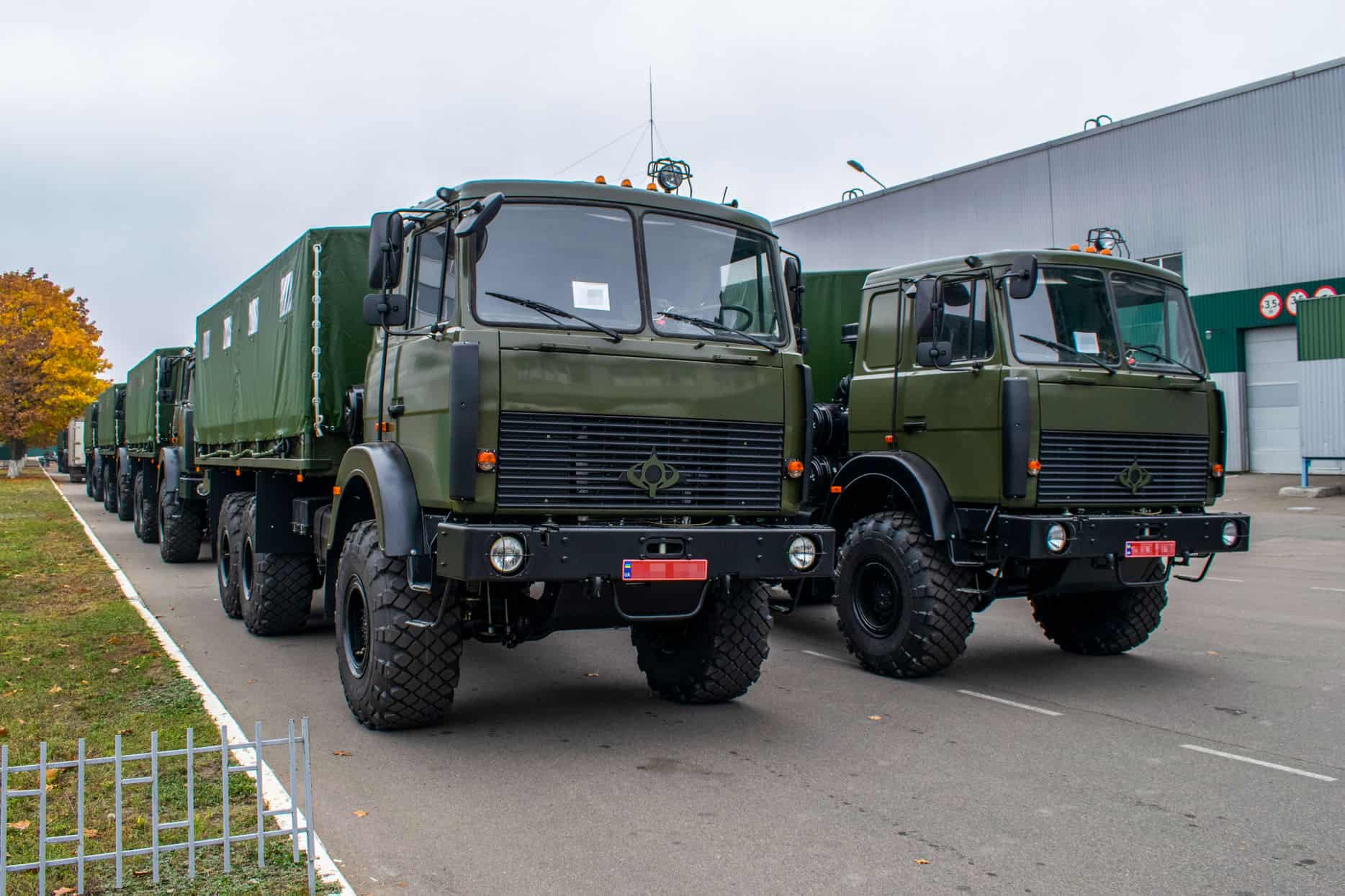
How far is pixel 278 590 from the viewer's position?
9.46 m

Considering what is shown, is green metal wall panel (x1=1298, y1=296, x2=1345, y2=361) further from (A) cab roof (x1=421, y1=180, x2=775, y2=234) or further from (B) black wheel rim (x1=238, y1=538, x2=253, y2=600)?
(B) black wheel rim (x1=238, y1=538, x2=253, y2=600)

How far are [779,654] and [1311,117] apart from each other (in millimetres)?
22906

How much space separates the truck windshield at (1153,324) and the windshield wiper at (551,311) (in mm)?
3974

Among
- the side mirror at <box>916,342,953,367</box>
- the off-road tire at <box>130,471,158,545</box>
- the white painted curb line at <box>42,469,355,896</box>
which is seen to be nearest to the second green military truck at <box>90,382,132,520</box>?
the off-road tire at <box>130,471,158,545</box>

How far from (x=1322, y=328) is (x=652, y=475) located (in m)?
22.8

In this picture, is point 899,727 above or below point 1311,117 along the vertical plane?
below

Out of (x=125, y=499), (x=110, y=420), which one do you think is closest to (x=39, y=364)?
(x=110, y=420)

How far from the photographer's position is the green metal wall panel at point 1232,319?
2661 centimetres

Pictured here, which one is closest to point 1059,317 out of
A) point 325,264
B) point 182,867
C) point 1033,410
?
point 1033,410

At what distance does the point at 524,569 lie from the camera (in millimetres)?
Answer: 5605

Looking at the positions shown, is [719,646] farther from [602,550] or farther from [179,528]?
[179,528]

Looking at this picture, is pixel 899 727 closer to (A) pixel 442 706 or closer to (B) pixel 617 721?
(B) pixel 617 721

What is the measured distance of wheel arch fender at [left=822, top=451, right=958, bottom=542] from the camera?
25.9ft

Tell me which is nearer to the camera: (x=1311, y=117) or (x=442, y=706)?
(x=442, y=706)
